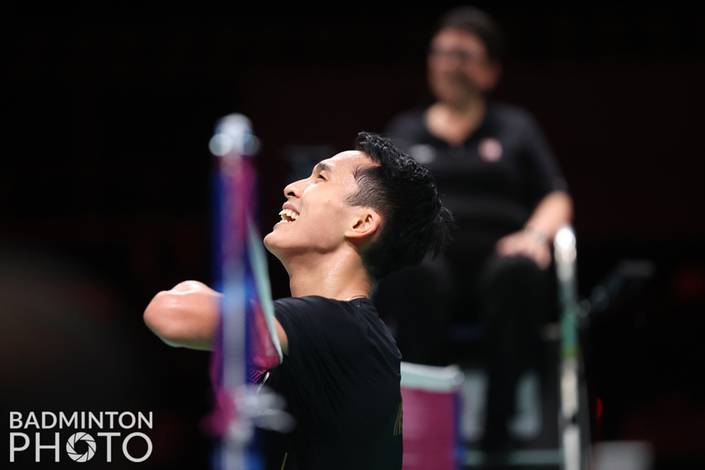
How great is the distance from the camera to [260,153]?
4.09m

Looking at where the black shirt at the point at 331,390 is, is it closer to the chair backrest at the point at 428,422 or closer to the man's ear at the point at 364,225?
the man's ear at the point at 364,225

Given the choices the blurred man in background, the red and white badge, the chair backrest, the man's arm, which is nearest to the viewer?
the man's arm

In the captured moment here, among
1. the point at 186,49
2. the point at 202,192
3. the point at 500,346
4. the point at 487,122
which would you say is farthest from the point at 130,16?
the point at 500,346

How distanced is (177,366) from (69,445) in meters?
0.90

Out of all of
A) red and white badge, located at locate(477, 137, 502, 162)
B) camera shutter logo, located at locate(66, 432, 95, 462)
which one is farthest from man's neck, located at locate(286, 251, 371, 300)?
red and white badge, located at locate(477, 137, 502, 162)

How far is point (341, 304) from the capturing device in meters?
1.50

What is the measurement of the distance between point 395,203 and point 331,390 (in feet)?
0.99

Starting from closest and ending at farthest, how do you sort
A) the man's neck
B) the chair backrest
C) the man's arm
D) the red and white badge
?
1. the man's arm
2. the man's neck
3. the chair backrest
4. the red and white badge

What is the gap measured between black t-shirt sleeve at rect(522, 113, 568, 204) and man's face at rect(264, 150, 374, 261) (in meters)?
1.23

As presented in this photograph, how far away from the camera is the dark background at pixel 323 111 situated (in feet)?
13.4

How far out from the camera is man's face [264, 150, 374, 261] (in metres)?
1.54

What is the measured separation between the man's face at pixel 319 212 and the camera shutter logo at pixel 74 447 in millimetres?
372

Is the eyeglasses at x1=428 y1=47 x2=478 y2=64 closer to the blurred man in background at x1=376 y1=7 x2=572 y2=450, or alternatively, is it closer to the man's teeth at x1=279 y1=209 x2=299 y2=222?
the blurred man in background at x1=376 y1=7 x2=572 y2=450

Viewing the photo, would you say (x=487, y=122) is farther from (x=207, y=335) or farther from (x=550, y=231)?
(x=207, y=335)
